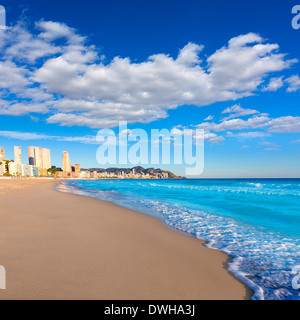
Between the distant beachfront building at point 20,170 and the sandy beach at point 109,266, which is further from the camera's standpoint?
the distant beachfront building at point 20,170

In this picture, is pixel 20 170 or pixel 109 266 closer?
pixel 109 266

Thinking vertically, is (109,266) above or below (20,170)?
above

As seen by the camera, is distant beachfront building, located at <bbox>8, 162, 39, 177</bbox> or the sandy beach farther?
distant beachfront building, located at <bbox>8, 162, 39, 177</bbox>

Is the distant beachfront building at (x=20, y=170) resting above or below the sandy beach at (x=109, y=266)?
below

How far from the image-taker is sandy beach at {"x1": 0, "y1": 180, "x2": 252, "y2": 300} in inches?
128

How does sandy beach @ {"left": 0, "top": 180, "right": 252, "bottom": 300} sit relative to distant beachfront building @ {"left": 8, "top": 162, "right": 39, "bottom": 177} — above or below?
above

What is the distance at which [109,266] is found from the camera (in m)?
4.15

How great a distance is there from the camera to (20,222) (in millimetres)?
7676

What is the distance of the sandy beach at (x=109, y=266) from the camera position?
128 inches
